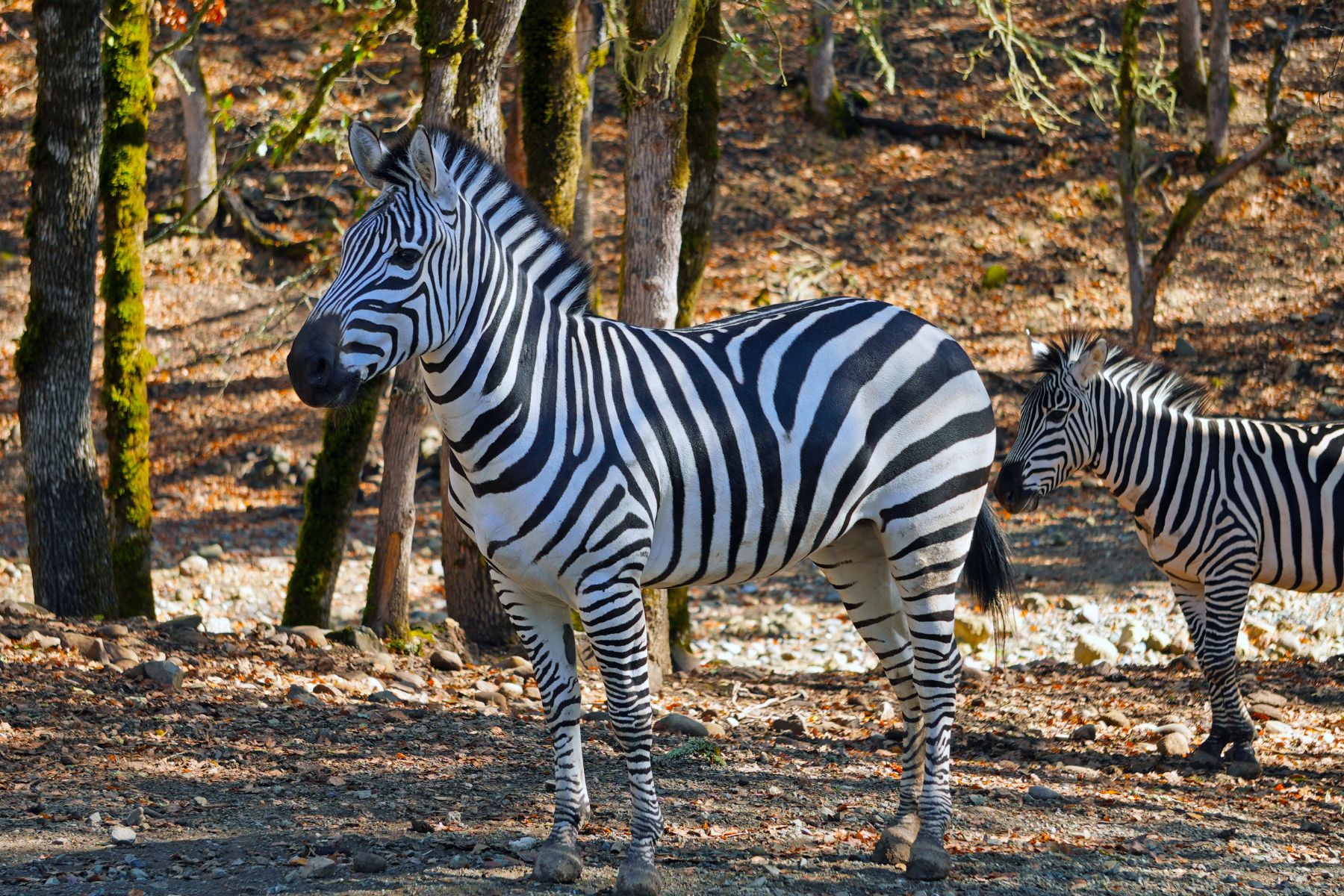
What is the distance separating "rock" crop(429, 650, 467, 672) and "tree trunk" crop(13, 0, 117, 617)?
2.43 m

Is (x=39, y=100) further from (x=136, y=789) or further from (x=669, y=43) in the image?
(x=136, y=789)

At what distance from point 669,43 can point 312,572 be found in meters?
4.76

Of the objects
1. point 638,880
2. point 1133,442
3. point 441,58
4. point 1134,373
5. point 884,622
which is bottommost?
point 638,880

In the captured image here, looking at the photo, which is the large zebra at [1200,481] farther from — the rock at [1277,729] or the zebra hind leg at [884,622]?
the zebra hind leg at [884,622]

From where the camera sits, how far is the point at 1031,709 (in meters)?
7.98

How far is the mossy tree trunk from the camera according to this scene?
921 cm

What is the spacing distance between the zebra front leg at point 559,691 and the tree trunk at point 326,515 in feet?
14.6

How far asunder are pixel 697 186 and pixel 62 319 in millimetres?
4632

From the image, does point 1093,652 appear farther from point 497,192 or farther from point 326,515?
→ point 497,192

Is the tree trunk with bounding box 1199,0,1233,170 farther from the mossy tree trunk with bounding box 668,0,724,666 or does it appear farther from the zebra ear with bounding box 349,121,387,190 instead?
the zebra ear with bounding box 349,121,387,190

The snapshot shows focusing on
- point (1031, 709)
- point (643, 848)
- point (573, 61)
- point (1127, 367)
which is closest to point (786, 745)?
point (1031, 709)

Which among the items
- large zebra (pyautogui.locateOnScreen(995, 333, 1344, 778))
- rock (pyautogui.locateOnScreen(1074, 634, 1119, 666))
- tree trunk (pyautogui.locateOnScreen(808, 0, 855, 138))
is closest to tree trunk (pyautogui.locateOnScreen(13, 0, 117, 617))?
large zebra (pyautogui.locateOnScreen(995, 333, 1344, 778))

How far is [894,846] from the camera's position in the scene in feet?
16.5

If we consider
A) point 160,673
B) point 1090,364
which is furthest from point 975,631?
point 160,673
